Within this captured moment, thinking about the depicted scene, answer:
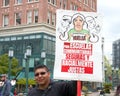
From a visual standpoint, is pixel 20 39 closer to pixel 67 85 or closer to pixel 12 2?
pixel 12 2

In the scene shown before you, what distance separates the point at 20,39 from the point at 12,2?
19.4 ft

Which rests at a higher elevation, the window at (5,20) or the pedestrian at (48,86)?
the window at (5,20)

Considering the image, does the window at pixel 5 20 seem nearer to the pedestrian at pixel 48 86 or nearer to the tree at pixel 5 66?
the tree at pixel 5 66

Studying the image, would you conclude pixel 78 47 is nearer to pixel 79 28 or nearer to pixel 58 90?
pixel 79 28

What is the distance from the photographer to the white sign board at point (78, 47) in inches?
238

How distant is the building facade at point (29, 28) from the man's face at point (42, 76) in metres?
44.1

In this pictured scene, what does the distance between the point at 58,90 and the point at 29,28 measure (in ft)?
153

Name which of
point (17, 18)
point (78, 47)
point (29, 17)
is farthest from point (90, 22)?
point (17, 18)

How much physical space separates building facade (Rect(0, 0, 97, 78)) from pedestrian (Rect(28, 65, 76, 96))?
145 feet

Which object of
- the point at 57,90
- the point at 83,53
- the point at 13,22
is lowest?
the point at 57,90

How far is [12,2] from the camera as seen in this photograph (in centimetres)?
5528

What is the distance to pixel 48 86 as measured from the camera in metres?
5.29

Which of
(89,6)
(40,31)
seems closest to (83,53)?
(40,31)

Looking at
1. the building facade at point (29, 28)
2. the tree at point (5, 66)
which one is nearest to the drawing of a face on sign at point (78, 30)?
the tree at point (5, 66)
